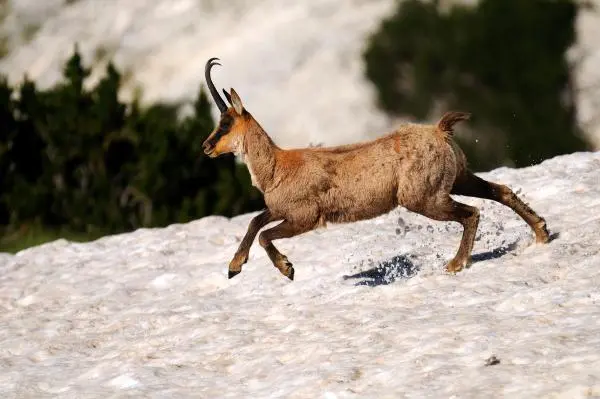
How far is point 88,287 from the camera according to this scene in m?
12.9

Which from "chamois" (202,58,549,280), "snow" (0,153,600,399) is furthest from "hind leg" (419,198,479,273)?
"snow" (0,153,600,399)

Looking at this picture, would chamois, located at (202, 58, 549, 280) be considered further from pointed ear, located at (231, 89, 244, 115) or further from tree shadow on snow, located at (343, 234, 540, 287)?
tree shadow on snow, located at (343, 234, 540, 287)

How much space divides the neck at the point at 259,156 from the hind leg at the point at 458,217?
142cm

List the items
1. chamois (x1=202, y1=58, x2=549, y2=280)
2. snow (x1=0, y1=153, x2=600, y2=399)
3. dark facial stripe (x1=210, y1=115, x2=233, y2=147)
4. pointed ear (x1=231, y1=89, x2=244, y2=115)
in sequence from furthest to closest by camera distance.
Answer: dark facial stripe (x1=210, y1=115, x2=233, y2=147), pointed ear (x1=231, y1=89, x2=244, y2=115), chamois (x1=202, y1=58, x2=549, y2=280), snow (x1=0, y1=153, x2=600, y2=399)

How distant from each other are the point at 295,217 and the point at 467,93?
68.8 feet

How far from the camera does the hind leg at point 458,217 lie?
1065 cm

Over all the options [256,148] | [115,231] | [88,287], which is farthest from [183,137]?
[256,148]

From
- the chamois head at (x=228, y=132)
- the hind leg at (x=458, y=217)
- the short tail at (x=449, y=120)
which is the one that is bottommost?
the hind leg at (x=458, y=217)

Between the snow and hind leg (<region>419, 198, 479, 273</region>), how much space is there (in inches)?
Answer: 4.5

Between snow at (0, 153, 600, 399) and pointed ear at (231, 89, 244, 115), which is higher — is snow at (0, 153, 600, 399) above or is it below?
below

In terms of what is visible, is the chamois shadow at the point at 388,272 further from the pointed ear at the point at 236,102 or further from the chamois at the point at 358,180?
the pointed ear at the point at 236,102

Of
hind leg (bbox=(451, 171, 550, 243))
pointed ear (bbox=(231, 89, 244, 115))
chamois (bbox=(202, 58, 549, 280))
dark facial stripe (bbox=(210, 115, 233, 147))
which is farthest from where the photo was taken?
dark facial stripe (bbox=(210, 115, 233, 147))

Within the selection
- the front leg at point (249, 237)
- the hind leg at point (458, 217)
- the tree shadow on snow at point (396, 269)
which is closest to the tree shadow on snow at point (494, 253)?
the tree shadow on snow at point (396, 269)

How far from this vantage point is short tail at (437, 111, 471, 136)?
10.7 meters
